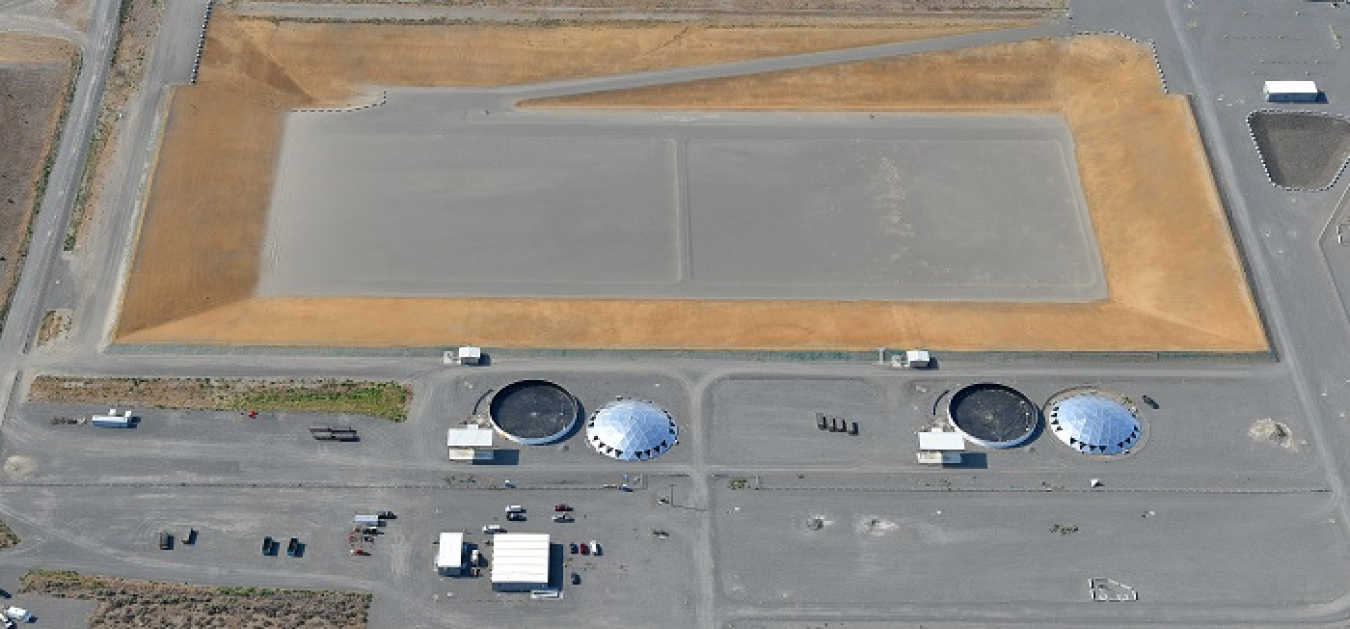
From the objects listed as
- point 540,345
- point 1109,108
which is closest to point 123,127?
point 540,345

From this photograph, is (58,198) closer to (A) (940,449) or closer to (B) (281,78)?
(B) (281,78)

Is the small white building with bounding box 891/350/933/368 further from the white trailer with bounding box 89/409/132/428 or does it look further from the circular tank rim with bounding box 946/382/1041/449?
the white trailer with bounding box 89/409/132/428

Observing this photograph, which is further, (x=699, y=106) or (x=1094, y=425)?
(x=699, y=106)

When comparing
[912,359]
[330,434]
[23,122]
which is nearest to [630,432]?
[330,434]

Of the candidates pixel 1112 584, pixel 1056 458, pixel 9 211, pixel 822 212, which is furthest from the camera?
pixel 822 212

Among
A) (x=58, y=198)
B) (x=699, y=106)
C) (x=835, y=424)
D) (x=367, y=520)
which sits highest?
(x=699, y=106)

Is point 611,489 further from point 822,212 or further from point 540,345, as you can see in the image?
point 822,212

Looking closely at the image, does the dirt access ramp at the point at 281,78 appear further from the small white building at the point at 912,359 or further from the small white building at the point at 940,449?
the small white building at the point at 940,449
